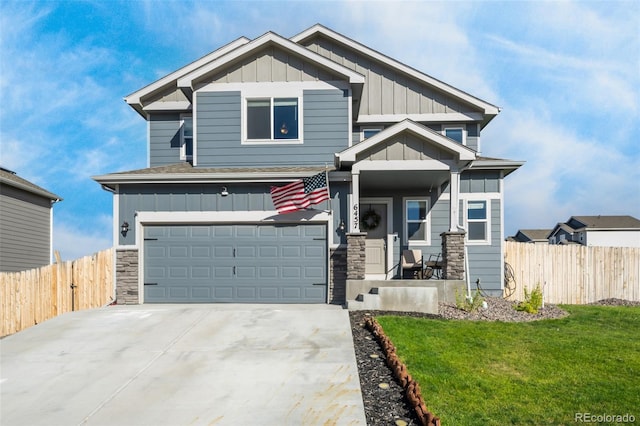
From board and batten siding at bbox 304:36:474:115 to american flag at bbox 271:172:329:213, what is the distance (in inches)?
167

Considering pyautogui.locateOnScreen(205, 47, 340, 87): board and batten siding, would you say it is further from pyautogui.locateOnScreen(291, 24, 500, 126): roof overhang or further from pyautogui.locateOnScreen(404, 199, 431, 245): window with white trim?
pyautogui.locateOnScreen(404, 199, 431, 245): window with white trim

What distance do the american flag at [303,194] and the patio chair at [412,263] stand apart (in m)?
3.07

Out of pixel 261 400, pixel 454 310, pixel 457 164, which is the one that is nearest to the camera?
pixel 261 400

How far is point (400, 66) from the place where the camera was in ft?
47.7

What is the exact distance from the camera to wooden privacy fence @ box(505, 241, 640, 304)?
14.4m

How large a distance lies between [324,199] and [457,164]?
3.27m

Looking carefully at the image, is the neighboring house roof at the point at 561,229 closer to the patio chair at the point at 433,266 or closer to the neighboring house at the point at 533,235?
the neighboring house at the point at 533,235

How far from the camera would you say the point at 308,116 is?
12.5 meters

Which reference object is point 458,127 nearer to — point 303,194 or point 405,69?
point 405,69

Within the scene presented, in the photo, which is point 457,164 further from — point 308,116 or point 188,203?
point 188,203

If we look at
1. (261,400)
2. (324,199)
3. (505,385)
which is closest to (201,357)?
(261,400)

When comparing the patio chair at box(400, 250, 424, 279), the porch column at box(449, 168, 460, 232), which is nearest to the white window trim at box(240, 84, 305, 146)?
the porch column at box(449, 168, 460, 232)

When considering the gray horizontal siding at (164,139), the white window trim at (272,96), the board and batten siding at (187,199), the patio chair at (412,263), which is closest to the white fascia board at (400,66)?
the white window trim at (272,96)

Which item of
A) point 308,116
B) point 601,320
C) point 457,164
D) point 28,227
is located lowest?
point 601,320
